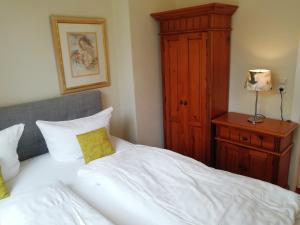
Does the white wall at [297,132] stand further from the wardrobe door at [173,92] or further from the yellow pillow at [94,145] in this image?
the yellow pillow at [94,145]

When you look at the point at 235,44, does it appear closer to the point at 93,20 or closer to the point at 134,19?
the point at 134,19

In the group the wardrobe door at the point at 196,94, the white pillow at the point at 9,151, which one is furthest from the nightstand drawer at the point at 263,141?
the white pillow at the point at 9,151

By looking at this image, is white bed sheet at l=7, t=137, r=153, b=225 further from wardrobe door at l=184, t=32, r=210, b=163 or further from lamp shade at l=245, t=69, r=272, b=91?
lamp shade at l=245, t=69, r=272, b=91

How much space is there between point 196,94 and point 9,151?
6.13 ft

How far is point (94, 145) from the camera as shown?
85.1 inches

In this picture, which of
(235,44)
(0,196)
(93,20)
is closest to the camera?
(0,196)

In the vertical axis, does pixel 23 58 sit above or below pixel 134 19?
below

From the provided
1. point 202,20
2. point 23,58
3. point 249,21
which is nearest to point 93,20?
point 23,58

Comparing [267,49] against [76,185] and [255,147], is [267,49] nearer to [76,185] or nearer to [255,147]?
[255,147]

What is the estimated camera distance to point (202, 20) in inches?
101

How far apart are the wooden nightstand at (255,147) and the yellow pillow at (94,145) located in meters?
1.19

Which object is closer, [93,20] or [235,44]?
[93,20]

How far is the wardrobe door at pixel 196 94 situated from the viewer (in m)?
2.65

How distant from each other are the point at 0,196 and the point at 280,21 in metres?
2.78
